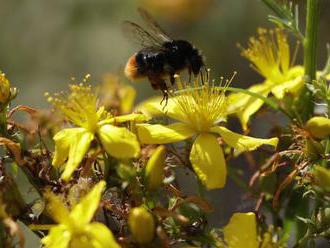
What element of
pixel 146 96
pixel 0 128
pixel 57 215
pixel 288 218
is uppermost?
pixel 0 128

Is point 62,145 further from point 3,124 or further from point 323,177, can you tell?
point 323,177

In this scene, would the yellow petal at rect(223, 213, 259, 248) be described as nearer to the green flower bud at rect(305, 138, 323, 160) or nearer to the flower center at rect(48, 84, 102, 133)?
the green flower bud at rect(305, 138, 323, 160)

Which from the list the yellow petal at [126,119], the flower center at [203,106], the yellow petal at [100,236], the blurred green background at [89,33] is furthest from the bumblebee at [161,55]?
the blurred green background at [89,33]

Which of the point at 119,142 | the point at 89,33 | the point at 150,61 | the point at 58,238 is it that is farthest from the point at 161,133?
the point at 89,33

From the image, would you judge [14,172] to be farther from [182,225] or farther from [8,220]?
[182,225]

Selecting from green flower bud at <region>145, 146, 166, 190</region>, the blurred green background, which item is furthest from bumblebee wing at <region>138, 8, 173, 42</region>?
the blurred green background

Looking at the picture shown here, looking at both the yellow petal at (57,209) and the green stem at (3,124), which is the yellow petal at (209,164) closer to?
the yellow petal at (57,209)

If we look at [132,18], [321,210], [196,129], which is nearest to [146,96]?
[132,18]
